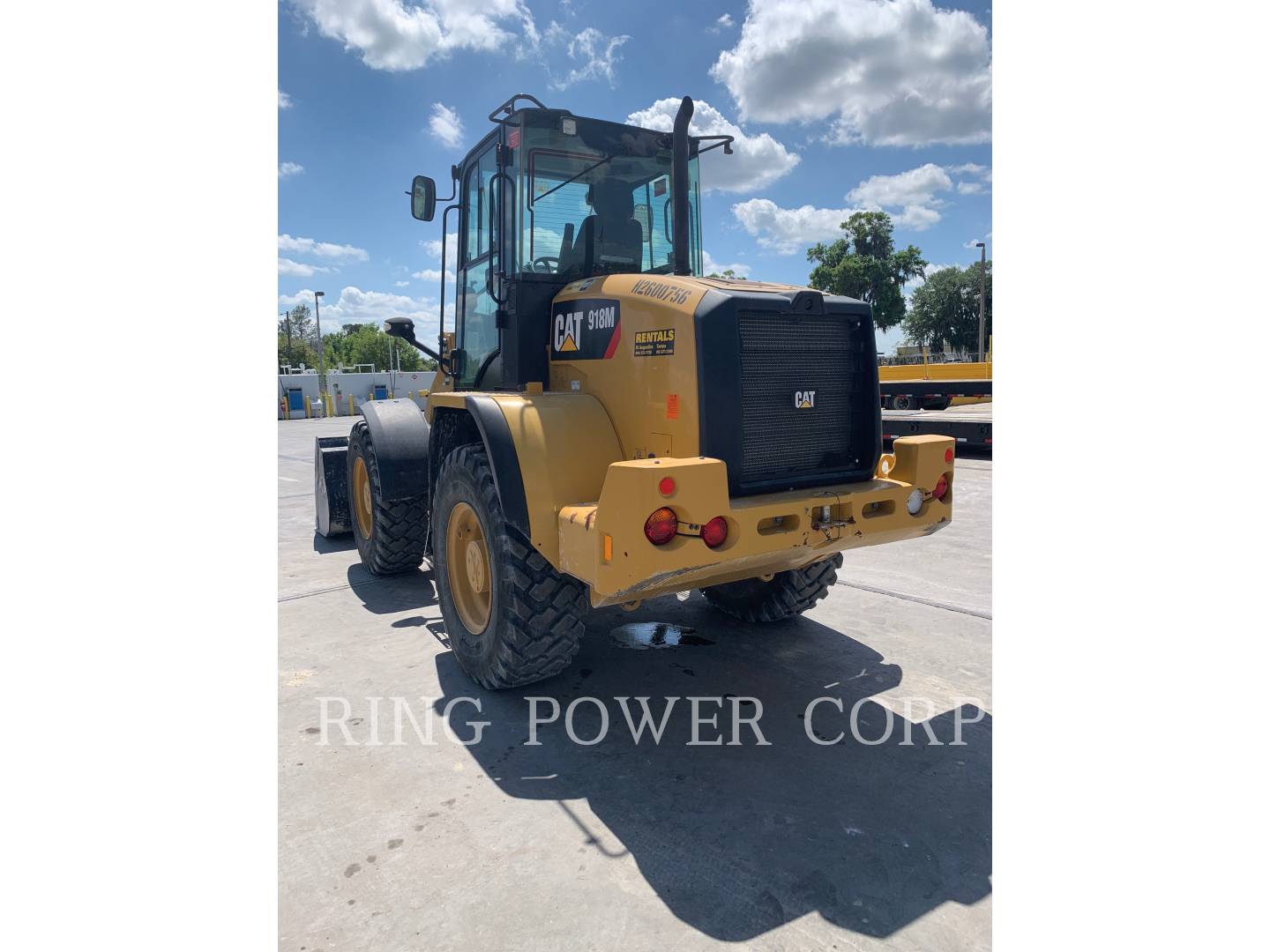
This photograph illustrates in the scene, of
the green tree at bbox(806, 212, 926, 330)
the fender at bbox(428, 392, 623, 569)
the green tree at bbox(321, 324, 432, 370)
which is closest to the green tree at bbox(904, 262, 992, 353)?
the green tree at bbox(806, 212, 926, 330)

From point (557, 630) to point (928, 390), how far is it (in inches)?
588

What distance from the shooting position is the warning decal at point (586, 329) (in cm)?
408

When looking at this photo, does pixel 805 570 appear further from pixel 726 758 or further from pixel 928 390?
pixel 928 390

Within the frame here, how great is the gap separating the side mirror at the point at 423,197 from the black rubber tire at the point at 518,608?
2086 millimetres

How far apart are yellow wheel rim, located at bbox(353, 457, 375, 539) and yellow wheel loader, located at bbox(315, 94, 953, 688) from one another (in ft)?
6.86

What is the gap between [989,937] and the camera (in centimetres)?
245

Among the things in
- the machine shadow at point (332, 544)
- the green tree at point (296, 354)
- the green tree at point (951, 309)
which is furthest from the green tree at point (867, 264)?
the green tree at point (296, 354)

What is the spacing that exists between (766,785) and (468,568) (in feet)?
6.50

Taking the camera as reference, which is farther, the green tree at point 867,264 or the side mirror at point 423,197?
the green tree at point 867,264

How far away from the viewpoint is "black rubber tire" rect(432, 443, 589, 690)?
3.84m

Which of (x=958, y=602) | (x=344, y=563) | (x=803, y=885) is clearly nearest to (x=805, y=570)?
(x=958, y=602)

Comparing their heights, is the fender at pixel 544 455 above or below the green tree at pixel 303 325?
below

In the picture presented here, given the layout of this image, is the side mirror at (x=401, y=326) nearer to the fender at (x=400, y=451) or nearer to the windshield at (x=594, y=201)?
the fender at (x=400, y=451)

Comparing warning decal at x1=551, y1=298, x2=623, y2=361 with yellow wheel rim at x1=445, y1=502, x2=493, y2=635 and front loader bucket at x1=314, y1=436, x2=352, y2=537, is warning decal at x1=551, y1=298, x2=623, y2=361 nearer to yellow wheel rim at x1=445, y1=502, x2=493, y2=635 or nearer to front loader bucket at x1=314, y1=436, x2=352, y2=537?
yellow wheel rim at x1=445, y1=502, x2=493, y2=635
